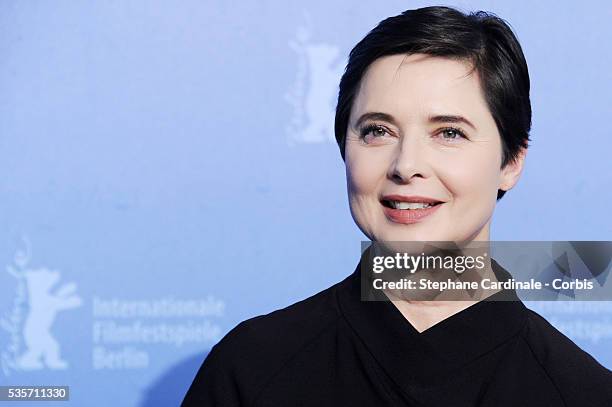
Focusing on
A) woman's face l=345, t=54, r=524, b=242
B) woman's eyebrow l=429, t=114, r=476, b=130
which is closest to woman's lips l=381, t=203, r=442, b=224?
woman's face l=345, t=54, r=524, b=242

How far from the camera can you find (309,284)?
6.07 ft

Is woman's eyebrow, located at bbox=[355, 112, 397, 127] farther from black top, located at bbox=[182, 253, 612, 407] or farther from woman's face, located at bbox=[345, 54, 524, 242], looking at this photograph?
black top, located at bbox=[182, 253, 612, 407]

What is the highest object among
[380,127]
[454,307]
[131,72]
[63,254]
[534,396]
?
[131,72]

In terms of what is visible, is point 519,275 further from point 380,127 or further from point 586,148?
point 380,127

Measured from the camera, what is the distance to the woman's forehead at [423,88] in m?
1.17

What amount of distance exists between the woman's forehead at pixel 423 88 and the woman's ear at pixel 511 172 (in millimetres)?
108

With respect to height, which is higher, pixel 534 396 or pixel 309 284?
pixel 309 284

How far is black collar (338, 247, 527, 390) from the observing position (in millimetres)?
1188

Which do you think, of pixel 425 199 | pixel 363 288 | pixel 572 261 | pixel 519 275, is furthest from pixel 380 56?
pixel 572 261

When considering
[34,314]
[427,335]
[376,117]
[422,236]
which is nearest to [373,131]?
[376,117]

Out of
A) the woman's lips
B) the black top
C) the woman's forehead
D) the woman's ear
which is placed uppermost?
the woman's forehead

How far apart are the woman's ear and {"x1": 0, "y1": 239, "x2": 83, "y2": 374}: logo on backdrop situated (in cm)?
90

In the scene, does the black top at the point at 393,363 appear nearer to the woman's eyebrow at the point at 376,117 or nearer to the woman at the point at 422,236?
the woman at the point at 422,236

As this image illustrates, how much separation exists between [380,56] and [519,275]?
56cm
